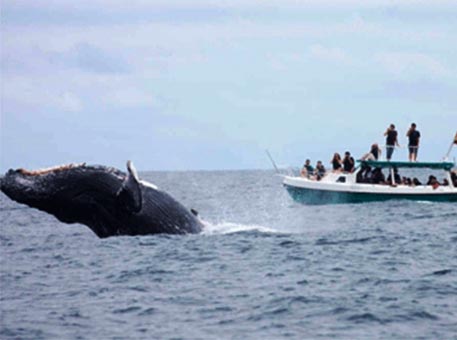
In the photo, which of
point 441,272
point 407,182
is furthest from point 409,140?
point 441,272

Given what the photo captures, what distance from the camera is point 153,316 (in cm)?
1223

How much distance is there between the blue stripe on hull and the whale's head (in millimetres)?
Result: 24965

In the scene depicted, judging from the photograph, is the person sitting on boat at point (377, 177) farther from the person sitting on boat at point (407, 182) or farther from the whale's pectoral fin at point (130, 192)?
the whale's pectoral fin at point (130, 192)

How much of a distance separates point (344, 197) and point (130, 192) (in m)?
26.1

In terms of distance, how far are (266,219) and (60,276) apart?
58.8 ft

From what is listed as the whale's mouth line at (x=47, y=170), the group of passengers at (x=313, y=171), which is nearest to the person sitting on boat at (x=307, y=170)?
the group of passengers at (x=313, y=171)

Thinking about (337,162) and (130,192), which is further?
(337,162)

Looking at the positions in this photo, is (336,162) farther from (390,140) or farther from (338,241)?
(338,241)

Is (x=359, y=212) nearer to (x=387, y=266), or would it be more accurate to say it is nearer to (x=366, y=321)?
(x=387, y=266)

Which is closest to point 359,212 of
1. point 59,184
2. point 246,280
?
point 246,280

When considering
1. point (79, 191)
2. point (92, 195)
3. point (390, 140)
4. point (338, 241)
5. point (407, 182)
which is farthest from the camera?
point (407, 182)

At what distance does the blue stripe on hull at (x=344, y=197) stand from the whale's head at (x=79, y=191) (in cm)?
2497

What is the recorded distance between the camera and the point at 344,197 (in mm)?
38719

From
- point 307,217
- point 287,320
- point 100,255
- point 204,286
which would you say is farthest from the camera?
point 307,217
